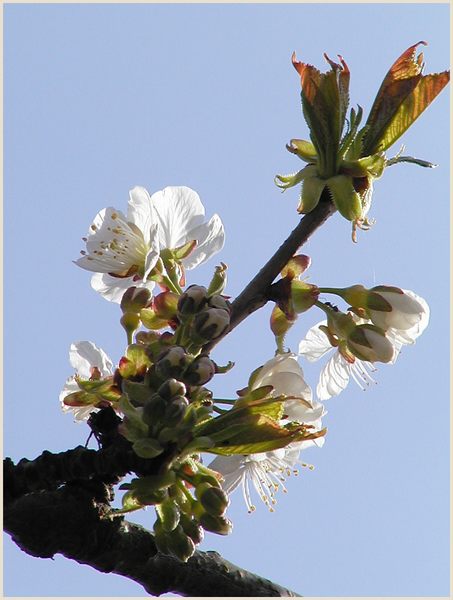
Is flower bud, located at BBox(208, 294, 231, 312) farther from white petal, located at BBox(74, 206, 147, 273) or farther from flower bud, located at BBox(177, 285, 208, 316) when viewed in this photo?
white petal, located at BBox(74, 206, 147, 273)

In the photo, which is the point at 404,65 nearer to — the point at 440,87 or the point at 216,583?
the point at 440,87

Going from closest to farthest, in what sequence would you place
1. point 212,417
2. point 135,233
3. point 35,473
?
point 35,473, point 212,417, point 135,233

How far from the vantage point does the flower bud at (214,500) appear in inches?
57.5

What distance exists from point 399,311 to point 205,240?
51 centimetres

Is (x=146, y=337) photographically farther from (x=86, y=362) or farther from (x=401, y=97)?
(x=401, y=97)

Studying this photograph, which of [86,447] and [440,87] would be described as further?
[440,87]

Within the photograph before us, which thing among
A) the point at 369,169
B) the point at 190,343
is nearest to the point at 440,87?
the point at 369,169

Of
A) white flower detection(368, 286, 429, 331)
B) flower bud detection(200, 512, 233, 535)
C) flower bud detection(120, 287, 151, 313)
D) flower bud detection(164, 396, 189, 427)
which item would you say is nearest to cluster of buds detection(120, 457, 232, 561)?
flower bud detection(200, 512, 233, 535)

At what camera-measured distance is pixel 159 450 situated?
1404 mm

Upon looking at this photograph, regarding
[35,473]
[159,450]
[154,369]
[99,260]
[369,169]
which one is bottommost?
[35,473]

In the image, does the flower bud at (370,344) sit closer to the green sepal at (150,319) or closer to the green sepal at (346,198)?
the green sepal at (346,198)

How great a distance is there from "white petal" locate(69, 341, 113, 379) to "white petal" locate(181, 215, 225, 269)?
0.28 metres

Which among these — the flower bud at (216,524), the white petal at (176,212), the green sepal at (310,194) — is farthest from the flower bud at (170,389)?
the white petal at (176,212)

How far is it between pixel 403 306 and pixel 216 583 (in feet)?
2.05
